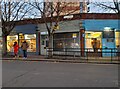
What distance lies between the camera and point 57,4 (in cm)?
2925

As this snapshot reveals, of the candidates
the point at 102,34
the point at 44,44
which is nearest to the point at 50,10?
the point at 102,34

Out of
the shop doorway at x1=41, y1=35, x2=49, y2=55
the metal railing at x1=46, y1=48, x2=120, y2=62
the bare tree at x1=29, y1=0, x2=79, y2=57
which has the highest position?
the bare tree at x1=29, y1=0, x2=79, y2=57

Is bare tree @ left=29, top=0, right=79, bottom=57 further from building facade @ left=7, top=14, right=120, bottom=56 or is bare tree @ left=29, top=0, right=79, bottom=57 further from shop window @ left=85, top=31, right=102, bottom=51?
shop window @ left=85, top=31, right=102, bottom=51

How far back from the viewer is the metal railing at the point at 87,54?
26.1m

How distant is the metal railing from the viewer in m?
26.1

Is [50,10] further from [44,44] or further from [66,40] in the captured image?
[44,44]

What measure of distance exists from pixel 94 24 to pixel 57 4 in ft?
17.4

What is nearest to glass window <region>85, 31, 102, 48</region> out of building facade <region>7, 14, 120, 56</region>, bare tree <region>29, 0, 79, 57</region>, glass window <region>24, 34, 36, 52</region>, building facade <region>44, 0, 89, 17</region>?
building facade <region>7, 14, 120, 56</region>

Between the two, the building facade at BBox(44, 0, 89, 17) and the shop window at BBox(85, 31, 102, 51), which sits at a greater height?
the building facade at BBox(44, 0, 89, 17)

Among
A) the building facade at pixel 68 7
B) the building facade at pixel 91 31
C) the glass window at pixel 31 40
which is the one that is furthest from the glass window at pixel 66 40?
the glass window at pixel 31 40

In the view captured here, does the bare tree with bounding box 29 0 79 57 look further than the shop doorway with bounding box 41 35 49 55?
No

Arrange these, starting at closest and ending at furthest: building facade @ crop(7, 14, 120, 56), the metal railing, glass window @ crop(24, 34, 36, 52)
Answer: the metal railing < building facade @ crop(7, 14, 120, 56) < glass window @ crop(24, 34, 36, 52)

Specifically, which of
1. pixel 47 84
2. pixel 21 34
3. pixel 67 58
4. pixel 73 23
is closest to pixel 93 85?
pixel 47 84

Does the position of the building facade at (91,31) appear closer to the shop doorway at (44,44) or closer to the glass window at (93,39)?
the glass window at (93,39)
